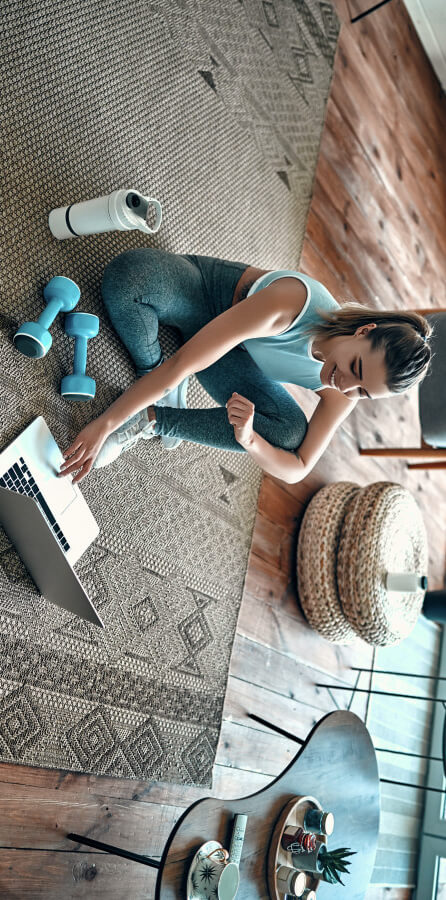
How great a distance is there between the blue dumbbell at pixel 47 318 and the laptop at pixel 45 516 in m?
0.14

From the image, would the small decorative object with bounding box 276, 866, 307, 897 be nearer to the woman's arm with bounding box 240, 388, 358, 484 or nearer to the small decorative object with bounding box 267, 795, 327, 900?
the small decorative object with bounding box 267, 795, 327, 900

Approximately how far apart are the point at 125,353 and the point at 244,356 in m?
0.27

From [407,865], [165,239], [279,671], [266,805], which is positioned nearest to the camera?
[266,805]

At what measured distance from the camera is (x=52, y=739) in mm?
1333

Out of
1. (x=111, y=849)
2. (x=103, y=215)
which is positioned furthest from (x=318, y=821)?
(x=103, y=215)

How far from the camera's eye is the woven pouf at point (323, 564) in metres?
1.95

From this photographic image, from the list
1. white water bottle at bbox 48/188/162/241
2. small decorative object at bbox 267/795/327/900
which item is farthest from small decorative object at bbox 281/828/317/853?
white water bottle at bbox 48/188/162/241

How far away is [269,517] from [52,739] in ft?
2.87

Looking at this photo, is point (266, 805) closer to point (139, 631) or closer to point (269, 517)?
point (139, 631)

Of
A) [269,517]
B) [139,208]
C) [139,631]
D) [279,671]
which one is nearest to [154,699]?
[139,631]

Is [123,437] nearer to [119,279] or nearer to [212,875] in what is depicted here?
[119,279]

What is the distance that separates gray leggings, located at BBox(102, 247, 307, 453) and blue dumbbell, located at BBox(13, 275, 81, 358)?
0.36 feet

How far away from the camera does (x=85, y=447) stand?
133cm

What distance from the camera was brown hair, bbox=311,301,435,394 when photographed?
3.96ft
